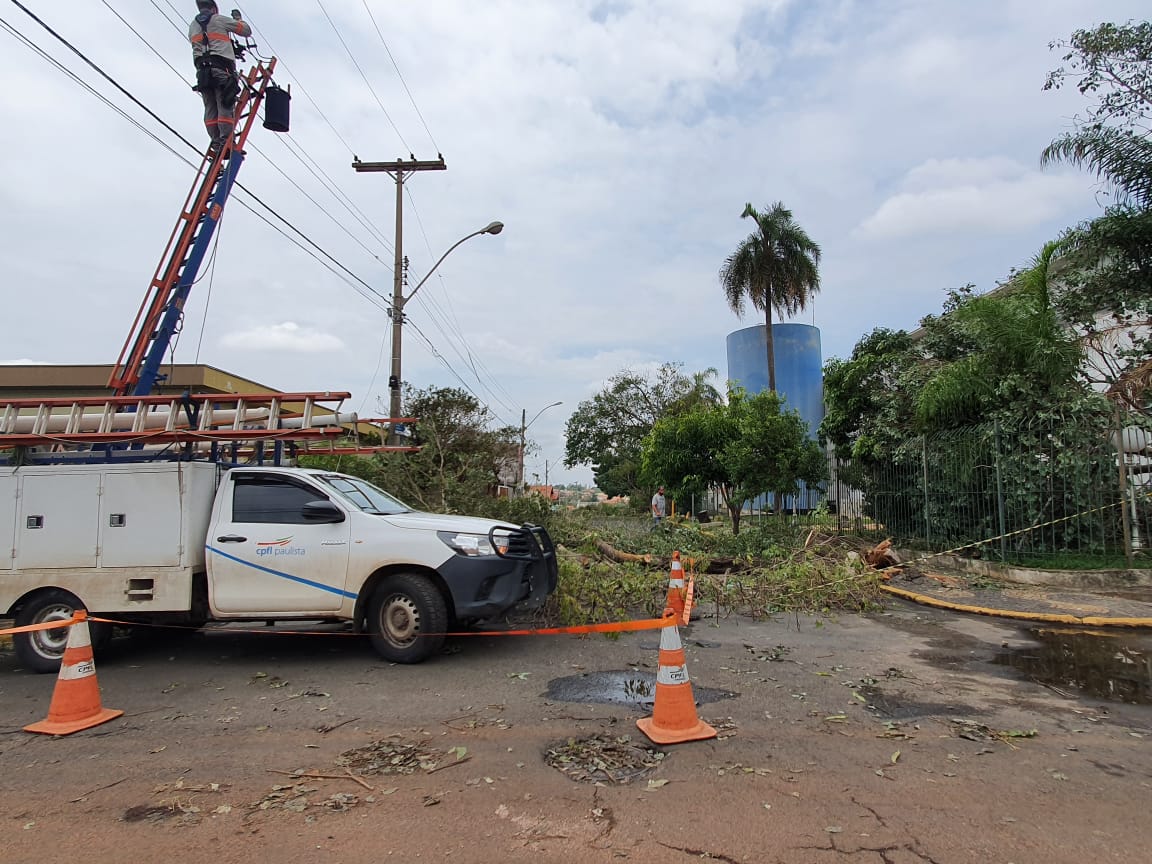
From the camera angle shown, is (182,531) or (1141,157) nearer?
(182,531)

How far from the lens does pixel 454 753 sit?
4465 millimetres

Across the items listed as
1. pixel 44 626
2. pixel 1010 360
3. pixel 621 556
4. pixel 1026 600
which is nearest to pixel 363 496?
pixel 44 626

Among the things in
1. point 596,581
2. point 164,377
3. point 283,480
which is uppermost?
point 164,377

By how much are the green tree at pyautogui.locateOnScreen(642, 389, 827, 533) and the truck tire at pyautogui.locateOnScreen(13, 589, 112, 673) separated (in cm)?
1313

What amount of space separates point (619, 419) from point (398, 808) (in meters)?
49.0

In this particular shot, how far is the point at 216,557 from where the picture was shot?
671 cm

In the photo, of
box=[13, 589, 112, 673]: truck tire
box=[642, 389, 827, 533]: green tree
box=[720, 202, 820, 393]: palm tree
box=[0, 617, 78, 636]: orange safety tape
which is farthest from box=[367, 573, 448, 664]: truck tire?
box=[720, 202, 820, 393]: palm tree

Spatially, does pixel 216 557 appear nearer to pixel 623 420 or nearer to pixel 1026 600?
pixel 1026 600

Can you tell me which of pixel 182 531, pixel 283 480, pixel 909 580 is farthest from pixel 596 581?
pixel 909 580

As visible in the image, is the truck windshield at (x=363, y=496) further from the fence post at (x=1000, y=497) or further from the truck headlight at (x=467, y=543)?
the fence post at (x=1000, y=497)

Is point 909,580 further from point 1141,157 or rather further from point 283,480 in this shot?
point 283,480

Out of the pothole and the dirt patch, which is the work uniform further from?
→ the dirt patch

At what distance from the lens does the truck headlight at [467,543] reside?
647cm

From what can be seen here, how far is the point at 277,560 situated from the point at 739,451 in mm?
11939
